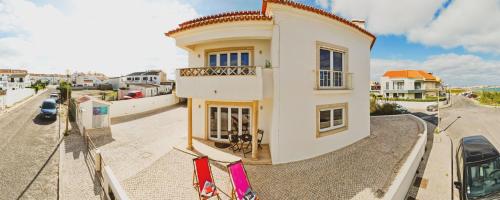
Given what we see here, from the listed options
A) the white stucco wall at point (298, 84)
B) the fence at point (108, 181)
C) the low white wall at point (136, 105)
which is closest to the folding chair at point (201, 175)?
the fence at point (108, 181)

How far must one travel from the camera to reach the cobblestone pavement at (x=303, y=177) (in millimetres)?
6879

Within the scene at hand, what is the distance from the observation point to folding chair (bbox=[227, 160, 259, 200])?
6406 millimetres

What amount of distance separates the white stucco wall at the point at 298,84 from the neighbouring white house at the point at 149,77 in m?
70.0

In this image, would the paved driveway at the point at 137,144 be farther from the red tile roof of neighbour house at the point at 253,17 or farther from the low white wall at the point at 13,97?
the low white wall at the point at 13,97

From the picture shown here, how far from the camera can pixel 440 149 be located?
1321cm

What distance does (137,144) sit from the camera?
38.3ft

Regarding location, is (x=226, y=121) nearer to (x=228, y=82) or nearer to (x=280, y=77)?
(x=228, y=82)

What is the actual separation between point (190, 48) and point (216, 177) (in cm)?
753

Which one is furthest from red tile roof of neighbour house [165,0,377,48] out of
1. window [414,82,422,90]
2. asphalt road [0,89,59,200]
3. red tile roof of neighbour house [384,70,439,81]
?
red tile roof of neighbour house [384,70,439,81]

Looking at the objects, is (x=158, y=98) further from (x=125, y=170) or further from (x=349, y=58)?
(x=349, y=58)

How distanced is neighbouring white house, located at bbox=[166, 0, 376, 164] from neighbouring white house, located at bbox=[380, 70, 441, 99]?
51.0m

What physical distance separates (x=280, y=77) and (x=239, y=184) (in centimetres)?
463

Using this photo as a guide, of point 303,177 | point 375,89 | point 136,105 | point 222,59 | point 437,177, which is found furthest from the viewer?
point 375,89

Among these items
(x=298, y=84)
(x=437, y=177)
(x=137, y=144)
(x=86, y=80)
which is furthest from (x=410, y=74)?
(x=86, y=80)
